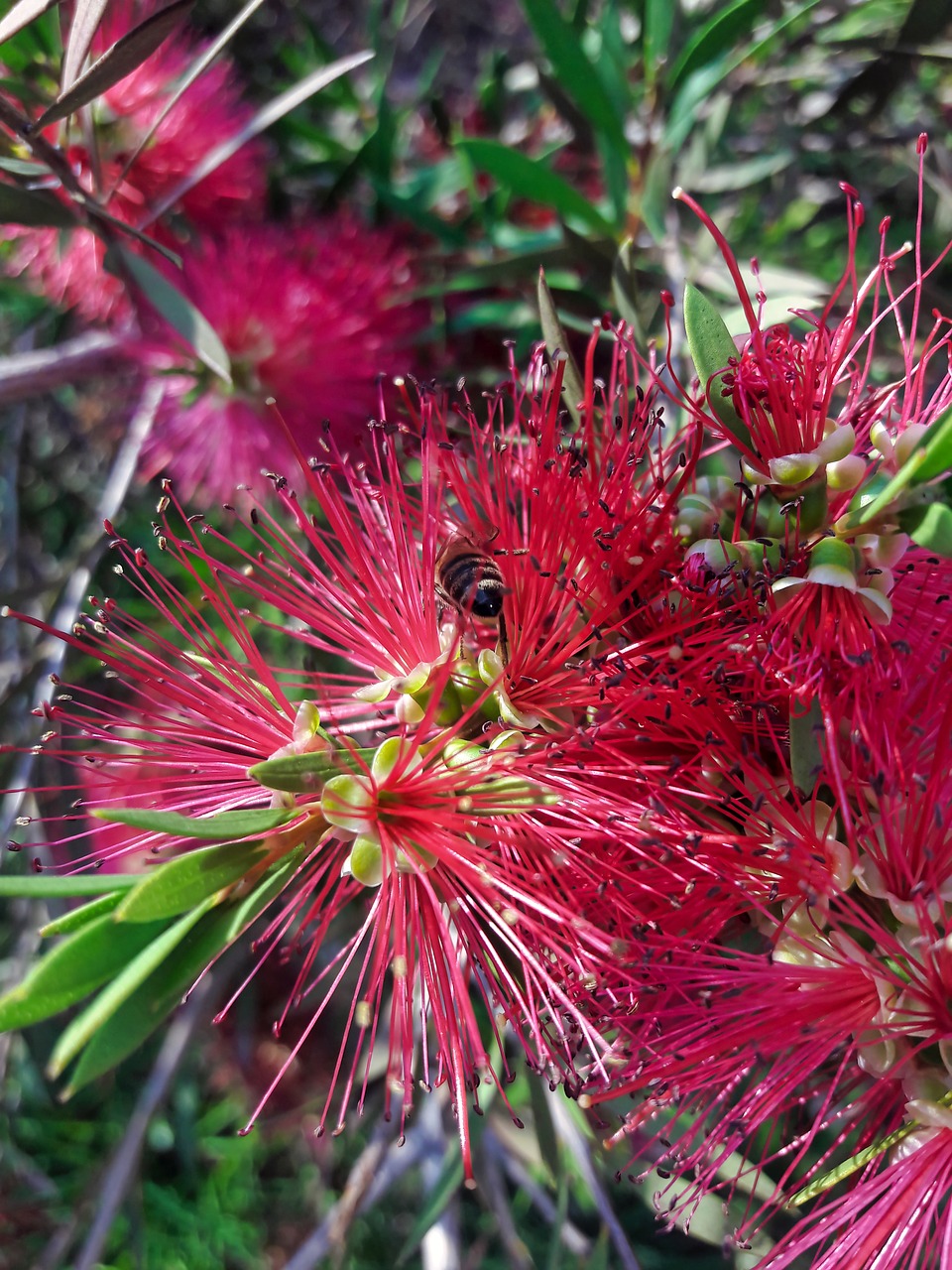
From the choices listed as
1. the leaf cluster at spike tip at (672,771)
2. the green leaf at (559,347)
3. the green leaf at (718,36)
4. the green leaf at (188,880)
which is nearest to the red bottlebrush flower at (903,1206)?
the leaf cluster at spike tip at (672,771)

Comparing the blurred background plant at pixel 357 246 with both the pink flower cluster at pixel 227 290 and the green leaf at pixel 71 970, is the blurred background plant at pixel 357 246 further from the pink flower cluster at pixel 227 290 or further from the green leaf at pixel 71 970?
the green leaf at pixel 71 970

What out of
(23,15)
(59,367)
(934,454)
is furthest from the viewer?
(59,367)

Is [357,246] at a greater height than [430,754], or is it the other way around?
[357,246]

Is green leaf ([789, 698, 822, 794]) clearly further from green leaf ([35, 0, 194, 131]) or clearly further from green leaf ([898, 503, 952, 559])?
green leaf ([35, 0, 194, 131])

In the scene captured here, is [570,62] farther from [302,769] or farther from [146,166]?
[302,769]

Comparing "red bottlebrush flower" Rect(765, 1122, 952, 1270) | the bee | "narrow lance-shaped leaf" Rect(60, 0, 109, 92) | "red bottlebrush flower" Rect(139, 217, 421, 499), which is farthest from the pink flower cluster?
"red bottlebrush flower" Rect(765, 1122, 952, 1270)

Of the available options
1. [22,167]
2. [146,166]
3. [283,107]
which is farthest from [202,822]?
[146,166]
